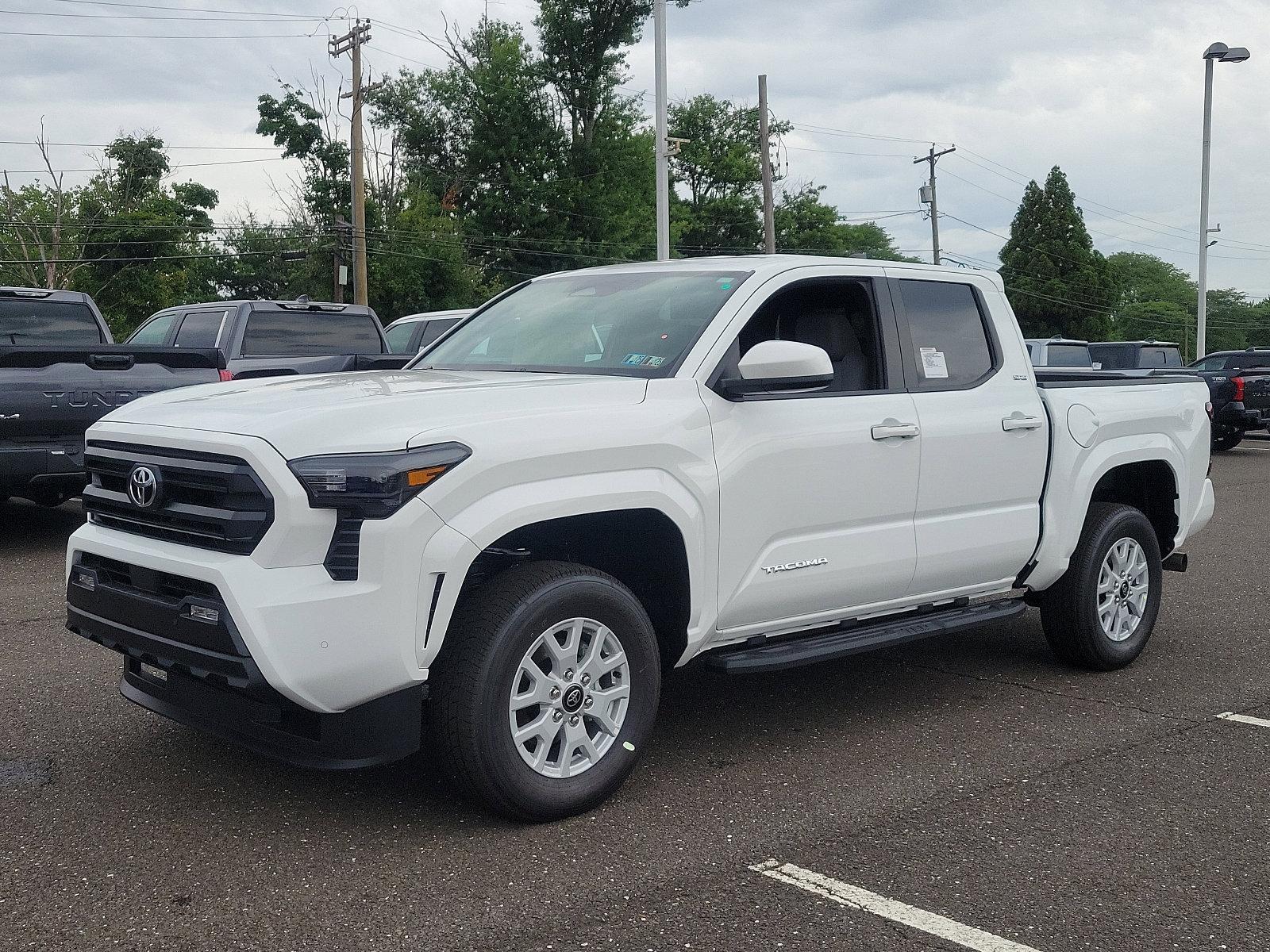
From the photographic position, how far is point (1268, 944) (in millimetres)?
3342

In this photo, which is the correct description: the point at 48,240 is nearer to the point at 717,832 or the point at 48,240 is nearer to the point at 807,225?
the point at 807,225

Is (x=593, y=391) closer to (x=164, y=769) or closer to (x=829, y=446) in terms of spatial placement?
(x=829, y=446)

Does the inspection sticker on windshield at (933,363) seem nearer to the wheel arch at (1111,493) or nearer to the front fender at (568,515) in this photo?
the wheel arch at (1111,493)

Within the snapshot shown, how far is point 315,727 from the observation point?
3.78 metres

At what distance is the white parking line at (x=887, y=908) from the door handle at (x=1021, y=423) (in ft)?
8.15

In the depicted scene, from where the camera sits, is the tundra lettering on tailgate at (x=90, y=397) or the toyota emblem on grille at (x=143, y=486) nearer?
the toyota emblem on grille at (x=143, y=486)

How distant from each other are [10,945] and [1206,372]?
2219 centimetres

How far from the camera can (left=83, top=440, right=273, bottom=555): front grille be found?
146 inches

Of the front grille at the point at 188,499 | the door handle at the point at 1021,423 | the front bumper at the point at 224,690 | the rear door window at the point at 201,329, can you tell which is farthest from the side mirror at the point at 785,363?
the rear door window at the point at 201,329

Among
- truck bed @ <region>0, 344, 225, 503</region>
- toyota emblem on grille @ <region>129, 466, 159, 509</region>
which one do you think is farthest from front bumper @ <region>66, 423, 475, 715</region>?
truck bed @ <region>0, 344, 225, 503</region>

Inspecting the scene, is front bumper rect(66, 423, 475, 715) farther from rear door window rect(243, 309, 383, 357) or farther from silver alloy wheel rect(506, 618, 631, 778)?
rear door window rect(243, 309, 383, 357)

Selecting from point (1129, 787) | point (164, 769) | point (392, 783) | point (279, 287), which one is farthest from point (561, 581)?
point (279, 287)

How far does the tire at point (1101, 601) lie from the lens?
19.8 feet

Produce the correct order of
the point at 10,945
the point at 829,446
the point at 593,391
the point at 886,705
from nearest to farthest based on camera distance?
the point at 10,945, the point at 593,391, the point at 829,446, the point at 886,705
